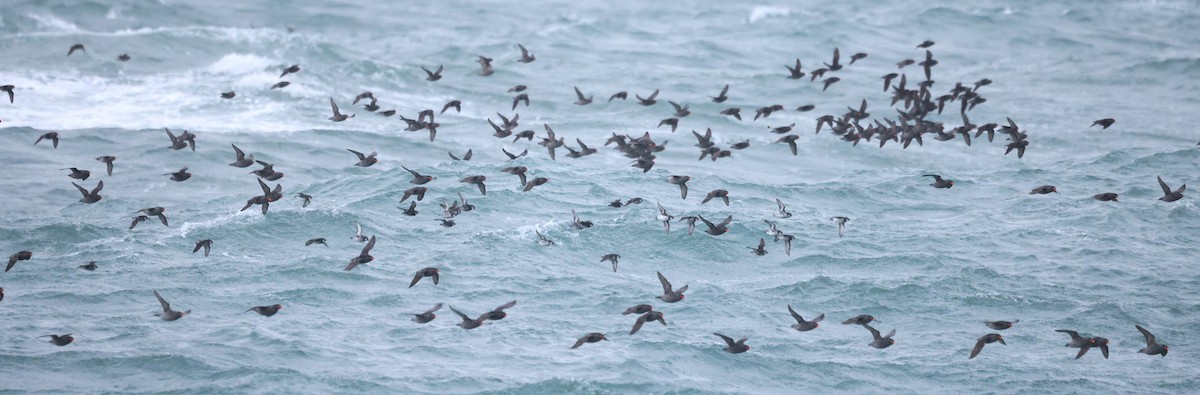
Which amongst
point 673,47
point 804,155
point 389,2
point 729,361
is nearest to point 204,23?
point 389,2

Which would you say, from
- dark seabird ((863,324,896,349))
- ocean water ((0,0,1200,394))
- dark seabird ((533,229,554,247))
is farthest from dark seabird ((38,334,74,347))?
dark seabird ((863,324,896,349))

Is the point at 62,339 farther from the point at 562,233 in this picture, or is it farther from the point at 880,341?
the point at 880,341

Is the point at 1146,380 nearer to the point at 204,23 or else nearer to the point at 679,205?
the point at 679,205

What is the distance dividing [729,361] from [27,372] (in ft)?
45.7

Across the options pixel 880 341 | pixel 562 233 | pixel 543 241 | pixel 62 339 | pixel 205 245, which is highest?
pixel 205 245

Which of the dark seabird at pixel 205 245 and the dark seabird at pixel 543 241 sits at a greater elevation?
the dark seabird at pixel 205 245

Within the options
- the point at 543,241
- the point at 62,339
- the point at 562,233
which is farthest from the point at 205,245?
the point at 562,233

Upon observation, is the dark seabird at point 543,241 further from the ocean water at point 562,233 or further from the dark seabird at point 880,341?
the dark seabird at point 880,341

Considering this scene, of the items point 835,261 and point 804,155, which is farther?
point 804,155

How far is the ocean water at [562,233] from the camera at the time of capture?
25.0m

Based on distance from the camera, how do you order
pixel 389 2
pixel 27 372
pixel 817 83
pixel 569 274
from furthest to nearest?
pixel 389 2 → pixel 817 83 → pixel 569 274 → pixel 27 372

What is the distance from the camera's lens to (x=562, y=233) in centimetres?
3262

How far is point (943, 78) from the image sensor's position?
57188mm

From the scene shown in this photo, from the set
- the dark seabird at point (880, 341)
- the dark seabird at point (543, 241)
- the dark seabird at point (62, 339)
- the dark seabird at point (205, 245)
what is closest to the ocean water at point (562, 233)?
the dark seabird at point (543, 241)
